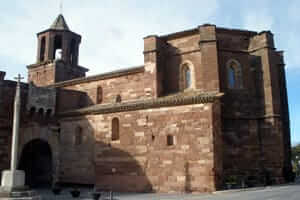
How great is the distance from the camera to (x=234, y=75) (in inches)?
714

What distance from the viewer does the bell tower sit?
24.3 metres

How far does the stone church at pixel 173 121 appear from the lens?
48.9 ft

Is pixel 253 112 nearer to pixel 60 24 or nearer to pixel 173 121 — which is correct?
pixel 173 121

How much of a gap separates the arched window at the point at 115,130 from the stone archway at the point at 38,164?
5655 millimetres

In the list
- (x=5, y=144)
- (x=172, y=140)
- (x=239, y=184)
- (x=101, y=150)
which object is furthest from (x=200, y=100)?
(x=5, y=144)

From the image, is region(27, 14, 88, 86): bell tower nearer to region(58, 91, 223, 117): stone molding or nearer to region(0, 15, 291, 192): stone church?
region(0, 15, 291, 192): stone church

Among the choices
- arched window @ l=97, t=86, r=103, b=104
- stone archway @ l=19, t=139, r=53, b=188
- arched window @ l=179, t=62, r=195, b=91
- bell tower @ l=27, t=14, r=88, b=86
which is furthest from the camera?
bell tower @ l=27, t=14, r=88, b=86

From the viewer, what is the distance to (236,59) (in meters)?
18.2

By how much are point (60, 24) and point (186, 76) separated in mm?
12638

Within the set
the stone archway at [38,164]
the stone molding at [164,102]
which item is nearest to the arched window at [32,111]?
the stone molding at [164,102]

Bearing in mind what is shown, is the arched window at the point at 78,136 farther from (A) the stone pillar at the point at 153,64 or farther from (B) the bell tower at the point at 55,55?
(B) the bell tower at the point at 55,55

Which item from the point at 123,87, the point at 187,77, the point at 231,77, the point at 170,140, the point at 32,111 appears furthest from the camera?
the point at 123,87

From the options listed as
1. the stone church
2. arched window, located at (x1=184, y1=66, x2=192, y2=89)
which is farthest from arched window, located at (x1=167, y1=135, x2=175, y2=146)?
arched window, located at (x1=184, y1=66, x2=192, y2=89)

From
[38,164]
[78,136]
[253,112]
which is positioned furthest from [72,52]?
[253,112]
